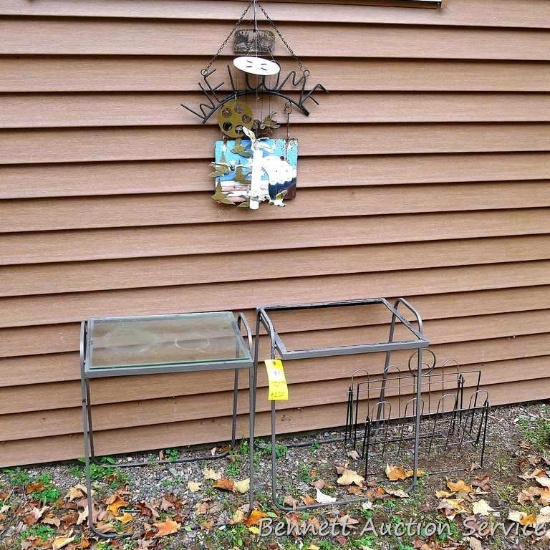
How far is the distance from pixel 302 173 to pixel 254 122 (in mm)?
366

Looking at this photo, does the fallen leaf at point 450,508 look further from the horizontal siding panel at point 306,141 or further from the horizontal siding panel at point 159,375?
the horizontal siding panel at point 306,141

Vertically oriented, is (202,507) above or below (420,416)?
below

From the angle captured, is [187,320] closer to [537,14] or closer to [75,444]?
[75,444]

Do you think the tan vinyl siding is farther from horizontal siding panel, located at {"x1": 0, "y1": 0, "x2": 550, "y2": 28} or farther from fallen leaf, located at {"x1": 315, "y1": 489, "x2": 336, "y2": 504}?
fallen leaf, located at {"x1": 315, "y1": 489, "x2": 336, "y2": 504}

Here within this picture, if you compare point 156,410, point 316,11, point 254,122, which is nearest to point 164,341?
point 156,410

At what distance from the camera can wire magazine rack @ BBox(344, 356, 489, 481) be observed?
327 centimetres

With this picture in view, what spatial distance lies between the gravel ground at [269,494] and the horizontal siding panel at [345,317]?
0.61m

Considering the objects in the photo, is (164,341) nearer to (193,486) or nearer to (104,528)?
(193,486)

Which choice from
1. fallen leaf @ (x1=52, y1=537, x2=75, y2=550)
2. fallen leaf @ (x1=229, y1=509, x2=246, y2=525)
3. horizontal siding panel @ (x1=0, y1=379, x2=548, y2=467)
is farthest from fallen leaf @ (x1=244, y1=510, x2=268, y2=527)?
fallen leaf @ (x1=52, y1=537, x2=75, y2=550)

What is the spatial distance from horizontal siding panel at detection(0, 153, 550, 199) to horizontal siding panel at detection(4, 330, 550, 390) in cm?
73

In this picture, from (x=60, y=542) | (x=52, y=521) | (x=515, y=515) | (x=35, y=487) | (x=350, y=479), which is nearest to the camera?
(x=60, y=542)

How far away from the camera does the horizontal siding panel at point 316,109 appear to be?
2.63 metres

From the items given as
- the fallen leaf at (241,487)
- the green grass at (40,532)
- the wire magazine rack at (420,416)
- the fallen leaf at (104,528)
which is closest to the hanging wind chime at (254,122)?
the wire magazine rack at (420,416)

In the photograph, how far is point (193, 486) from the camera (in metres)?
2.98
